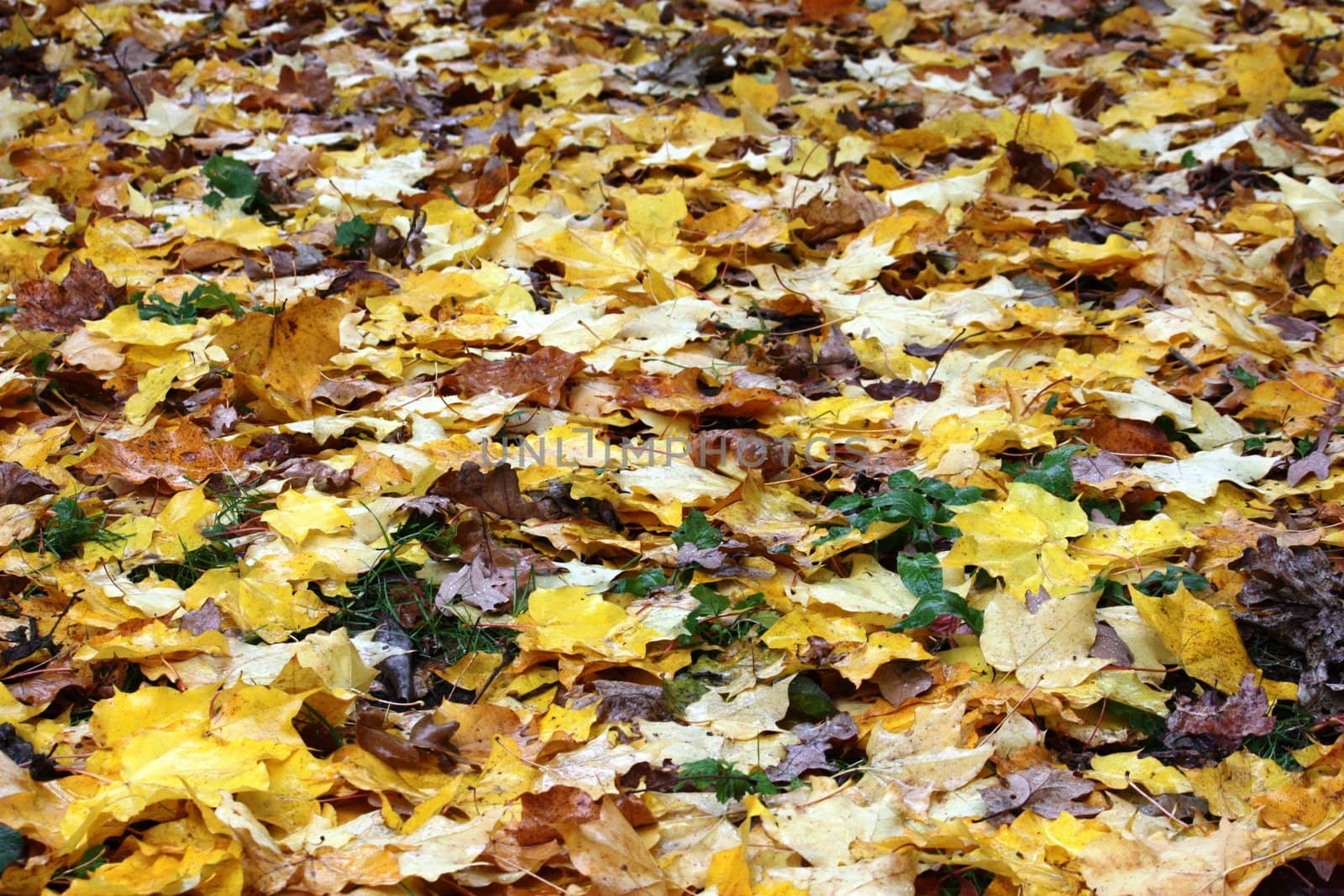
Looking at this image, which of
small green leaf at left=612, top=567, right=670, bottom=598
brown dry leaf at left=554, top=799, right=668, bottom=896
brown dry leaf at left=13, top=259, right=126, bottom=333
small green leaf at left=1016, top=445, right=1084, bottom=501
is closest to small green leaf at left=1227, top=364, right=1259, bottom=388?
small green leaf at left=1016, top=445, right=1084, bottom=501

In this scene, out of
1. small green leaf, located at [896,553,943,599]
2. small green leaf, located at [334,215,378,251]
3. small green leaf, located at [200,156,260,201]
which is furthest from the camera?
small green leaf, located at [200,156,260,201]

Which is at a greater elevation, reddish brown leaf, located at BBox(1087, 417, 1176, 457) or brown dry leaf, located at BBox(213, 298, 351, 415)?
brown dry leaf, located at BBox(213, 298, 351, 415)

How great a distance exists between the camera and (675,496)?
81.9 inches

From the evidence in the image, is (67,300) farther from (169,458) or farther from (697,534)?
(697,534)

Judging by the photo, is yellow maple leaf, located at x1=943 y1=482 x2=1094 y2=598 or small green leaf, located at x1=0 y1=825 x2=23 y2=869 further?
yellow maple leaf, located at x1=943 y1=482 x2=1094 y2=598

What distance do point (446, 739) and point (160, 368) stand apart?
4.01ft

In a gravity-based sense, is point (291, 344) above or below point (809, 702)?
above

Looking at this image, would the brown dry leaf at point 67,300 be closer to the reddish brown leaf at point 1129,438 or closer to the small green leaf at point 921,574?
the small green leaf at point 921,574

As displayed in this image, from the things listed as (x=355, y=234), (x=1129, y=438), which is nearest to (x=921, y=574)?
(x=1129, y=438)

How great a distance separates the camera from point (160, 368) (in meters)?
2.41

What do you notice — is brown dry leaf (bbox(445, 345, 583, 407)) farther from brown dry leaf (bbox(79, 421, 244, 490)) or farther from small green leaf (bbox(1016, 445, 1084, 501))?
small green leaf (bbox(1016, 445, 1084, 501))

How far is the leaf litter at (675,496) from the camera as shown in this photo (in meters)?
1.47

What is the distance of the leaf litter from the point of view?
4.82ft

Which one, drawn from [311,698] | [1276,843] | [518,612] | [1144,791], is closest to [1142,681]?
[1144,791]
